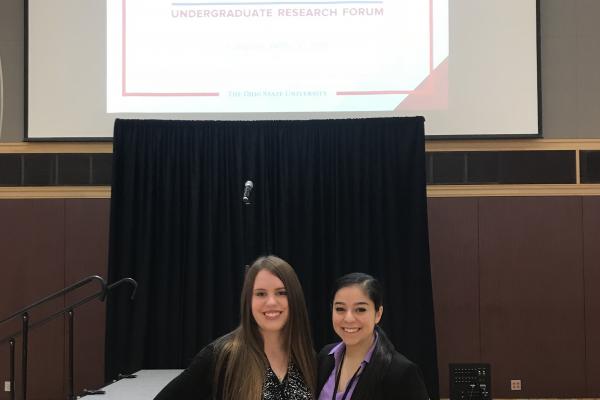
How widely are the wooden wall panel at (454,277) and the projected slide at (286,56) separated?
974 millimetres

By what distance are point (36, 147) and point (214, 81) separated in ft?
5.74

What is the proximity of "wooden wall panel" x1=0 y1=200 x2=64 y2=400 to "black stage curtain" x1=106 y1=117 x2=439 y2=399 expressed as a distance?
874 mm

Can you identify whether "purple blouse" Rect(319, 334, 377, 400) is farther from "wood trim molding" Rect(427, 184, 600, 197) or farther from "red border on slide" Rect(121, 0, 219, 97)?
"red border on slide" Rect(121, 0, 219, 97)

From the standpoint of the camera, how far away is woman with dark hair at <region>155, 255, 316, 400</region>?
6.66 feet

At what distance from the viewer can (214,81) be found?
5914mm

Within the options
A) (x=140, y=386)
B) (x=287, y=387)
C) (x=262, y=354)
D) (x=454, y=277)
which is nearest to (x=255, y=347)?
(x=262, y=354)

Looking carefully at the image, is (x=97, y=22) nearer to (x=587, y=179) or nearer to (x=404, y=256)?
(x=404, y=256)

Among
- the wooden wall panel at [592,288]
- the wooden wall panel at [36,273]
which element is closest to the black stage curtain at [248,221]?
the wooden wall panel at [36,273]

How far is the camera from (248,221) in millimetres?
5516

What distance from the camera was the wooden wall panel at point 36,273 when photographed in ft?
19.8

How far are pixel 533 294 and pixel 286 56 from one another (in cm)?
304

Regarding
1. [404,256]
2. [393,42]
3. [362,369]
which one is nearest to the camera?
[362,369]

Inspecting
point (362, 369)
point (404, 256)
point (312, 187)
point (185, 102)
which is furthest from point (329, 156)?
point (362, 369)

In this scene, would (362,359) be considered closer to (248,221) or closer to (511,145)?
(248,221)
